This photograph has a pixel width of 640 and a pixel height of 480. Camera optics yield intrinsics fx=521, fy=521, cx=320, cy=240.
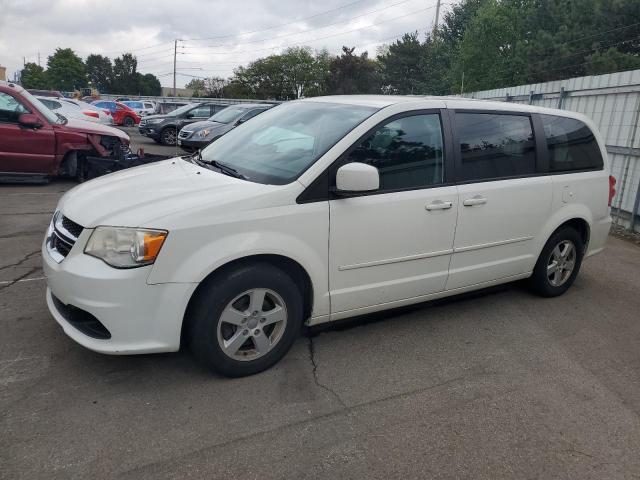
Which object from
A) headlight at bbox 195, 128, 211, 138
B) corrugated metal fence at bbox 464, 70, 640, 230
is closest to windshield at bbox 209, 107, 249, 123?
headlight at bbox 195, 128, 211, 138

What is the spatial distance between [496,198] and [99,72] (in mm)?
97468

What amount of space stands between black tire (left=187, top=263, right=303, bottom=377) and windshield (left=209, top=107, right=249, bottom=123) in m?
11.8

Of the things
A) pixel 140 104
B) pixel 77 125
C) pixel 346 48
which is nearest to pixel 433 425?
pixel 77 125

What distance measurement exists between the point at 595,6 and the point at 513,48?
39.9ft

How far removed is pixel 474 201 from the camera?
4.00 metres

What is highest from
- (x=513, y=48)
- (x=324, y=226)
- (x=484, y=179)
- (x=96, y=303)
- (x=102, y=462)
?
(x=513, y=48)

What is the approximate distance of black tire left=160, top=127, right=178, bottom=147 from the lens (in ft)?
57.4

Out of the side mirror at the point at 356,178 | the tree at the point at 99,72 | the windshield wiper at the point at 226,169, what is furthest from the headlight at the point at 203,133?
the tree at the point at 99,72

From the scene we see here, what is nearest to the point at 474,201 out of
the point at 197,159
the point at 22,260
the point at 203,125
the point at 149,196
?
the point at 197,159

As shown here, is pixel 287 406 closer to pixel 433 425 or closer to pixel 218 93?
pixel 433 425

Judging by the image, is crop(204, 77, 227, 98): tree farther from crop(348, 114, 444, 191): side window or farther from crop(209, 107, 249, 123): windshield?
crop(348, 114, 444, 191): side window

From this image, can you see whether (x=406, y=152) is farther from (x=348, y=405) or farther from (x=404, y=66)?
(x=404, y=66)

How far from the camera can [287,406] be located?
9.87ft

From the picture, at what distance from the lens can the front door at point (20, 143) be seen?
28.2 ft
